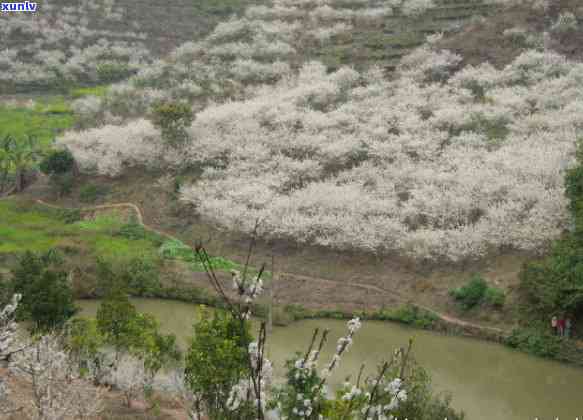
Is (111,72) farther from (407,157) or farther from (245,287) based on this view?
(245,287)

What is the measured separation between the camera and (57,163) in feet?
132

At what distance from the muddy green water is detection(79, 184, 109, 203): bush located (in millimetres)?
13536

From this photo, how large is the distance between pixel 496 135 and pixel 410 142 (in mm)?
5045

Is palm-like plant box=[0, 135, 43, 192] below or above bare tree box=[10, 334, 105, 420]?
below

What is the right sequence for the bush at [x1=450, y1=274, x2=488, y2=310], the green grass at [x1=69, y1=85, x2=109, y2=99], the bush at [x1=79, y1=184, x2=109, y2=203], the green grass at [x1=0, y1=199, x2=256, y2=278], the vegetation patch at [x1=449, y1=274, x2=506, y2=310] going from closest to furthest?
the vegetation patch at [x1=449, y1=274, x2=506, y2=310]
the bush at [x1=450, y1=274, x2=488, y2=310]
the green grass at [x1=0, y1=199, x2=256, y2=278]
the bush at [x1=79, y1=184, x2=109, y2=203]
the green grass at [x1=69, y1=85, x2=109, y2=99]

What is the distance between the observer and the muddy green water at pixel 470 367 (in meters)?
18.5

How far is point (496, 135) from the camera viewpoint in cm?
3719

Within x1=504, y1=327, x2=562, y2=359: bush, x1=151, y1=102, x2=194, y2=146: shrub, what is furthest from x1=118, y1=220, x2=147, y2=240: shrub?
x1=504, y1=327, x2=562, y2=359: bush

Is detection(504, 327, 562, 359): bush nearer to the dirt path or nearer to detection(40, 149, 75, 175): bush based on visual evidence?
the dirt path

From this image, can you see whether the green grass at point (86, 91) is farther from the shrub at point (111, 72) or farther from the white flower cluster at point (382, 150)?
the white flower cluster at point (382, 150)

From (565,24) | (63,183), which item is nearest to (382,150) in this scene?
(63,183)

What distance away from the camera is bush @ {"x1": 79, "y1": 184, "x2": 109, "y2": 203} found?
3941cm

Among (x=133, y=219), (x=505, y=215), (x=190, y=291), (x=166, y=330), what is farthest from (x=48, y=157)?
(x=505, y=215)

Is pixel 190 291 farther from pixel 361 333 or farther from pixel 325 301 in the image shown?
pixel 361 333
